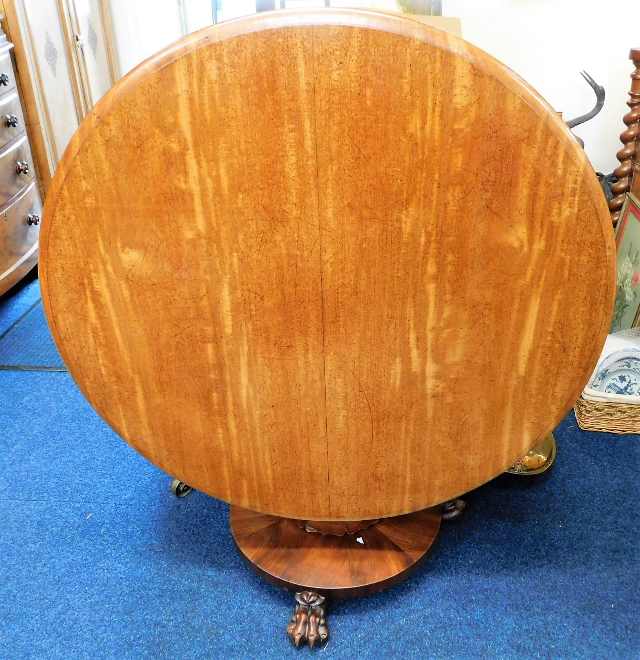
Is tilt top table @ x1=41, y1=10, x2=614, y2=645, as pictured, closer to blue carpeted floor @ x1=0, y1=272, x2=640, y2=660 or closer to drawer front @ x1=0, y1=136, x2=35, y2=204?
blue carpeted floor @ x1=0, y1=272, x2=640, y2=660

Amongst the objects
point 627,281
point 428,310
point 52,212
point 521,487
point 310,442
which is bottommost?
point 521,487

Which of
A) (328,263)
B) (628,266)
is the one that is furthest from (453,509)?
(628,266)

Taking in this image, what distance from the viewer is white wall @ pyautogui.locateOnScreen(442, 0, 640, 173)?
7.54 ft

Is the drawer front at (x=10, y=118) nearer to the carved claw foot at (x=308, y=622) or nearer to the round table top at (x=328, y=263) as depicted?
the round table top at (x=328, y=263)

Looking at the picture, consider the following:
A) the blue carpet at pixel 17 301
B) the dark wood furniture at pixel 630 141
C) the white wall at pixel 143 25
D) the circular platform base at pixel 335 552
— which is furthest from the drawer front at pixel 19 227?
the dark wood furniture at pixel 630 141

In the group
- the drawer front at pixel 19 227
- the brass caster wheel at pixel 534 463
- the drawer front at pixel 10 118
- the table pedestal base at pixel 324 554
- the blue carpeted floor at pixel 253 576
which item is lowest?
the blue carpeted floor at pixel 253 576

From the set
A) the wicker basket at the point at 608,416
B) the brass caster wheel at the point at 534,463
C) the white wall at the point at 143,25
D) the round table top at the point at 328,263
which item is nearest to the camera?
the round table top at the point at 328,263

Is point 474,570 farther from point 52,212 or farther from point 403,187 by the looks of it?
point 52,212

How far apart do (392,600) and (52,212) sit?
3.14 ft

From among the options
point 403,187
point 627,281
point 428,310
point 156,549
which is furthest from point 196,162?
point 627,281

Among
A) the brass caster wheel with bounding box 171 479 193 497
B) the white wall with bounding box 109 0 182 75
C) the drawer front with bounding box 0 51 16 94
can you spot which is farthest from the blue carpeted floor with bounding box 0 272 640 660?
the white wall with bounding box 109 0 182 75

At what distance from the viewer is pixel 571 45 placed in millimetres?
2363

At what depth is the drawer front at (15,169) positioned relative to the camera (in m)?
2.31

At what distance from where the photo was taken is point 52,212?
39.6 inches
